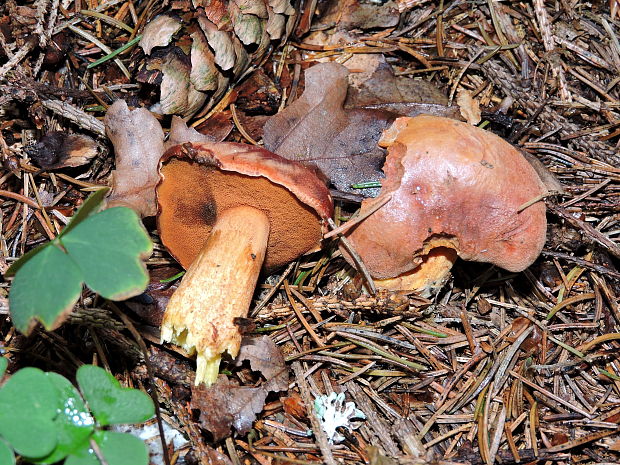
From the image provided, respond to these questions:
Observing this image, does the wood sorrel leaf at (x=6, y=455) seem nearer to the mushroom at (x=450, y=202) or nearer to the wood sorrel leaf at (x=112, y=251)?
the wood sorrel leaf at (x=112, y=251)

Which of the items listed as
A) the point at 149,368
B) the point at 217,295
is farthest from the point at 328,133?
the point at 149,368

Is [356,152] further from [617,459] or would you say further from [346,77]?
[617,459]

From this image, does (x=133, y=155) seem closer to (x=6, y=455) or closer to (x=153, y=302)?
(x=153, y=302)

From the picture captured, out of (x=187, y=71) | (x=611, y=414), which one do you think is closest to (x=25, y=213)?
(x=187, y=71)

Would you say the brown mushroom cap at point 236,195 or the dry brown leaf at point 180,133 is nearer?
the brown mushroom cap at point 236,195

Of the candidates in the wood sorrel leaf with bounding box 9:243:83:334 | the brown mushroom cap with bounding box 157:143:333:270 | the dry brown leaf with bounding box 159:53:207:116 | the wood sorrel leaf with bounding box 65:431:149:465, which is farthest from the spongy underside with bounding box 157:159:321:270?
the wood sorrel leaf with bounding box 65:431:149:465

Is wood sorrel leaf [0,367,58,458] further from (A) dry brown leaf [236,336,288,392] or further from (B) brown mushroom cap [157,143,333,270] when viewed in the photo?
(B) brown mushroom cap [157,143,333,270]

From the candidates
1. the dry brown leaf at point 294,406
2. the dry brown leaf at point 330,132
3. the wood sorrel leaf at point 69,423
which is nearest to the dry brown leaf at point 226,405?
the dry brown leaf at point 294,406
